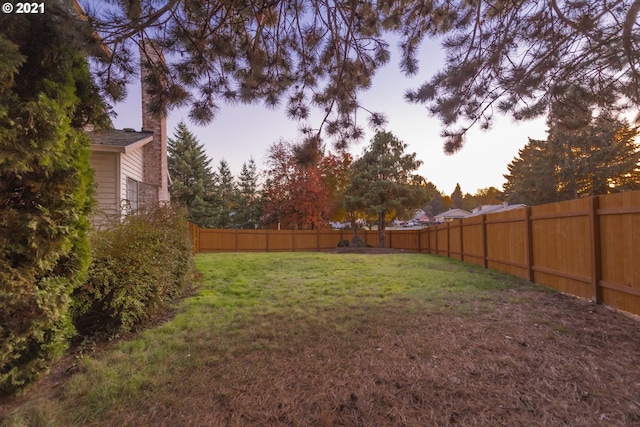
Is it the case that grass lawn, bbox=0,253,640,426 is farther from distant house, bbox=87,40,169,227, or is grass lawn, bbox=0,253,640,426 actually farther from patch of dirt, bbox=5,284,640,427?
distant house, bbox=87,40,169,227

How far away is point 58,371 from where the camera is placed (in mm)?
2699

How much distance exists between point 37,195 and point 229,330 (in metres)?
2.15

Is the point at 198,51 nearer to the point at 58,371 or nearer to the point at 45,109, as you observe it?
the point at 45,109

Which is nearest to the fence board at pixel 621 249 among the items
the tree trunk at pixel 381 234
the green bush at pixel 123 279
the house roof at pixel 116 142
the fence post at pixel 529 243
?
the fence post at pixel 529 243

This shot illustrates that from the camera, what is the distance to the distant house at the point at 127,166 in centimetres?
725

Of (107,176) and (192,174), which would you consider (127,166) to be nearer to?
(107,176)

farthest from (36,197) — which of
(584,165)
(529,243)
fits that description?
(584,165)

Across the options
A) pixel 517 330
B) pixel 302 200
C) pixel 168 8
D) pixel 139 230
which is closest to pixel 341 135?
pixel 168 8

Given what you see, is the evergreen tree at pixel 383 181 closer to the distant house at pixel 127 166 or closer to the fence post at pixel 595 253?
the distant house at pixel 127 166

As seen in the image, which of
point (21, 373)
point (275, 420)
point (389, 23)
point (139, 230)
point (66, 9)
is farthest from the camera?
point (389, 23)

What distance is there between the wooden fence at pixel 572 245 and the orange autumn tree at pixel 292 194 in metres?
10.8

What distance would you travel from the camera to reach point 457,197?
265 feet

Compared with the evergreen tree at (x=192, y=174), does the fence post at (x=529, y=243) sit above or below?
below

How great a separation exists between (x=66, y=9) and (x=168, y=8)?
101 centimetres
